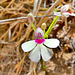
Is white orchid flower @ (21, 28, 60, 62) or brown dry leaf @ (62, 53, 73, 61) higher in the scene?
white orchid flower @ (21, 28, 60, 62)

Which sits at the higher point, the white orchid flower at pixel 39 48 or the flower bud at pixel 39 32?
the flower bud at pixel 39 32

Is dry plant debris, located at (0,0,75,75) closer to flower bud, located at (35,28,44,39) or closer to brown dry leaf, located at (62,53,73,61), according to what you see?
brown dry leaf, located at (62,53,73,61)

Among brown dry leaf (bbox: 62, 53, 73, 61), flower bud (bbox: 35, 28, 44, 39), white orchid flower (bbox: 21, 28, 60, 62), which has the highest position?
flower bud (bbox: 35, 28, 44, 39)

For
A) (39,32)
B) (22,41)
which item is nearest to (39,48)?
(39,32)

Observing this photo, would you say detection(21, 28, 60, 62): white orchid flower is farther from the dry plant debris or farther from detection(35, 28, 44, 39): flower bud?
the dry plant debris

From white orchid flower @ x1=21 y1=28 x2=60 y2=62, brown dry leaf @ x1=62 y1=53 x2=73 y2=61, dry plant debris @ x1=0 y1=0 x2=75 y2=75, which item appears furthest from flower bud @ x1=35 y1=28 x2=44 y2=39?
brown dry leaf @ x1=62 y1=53 x2=73 y2=61

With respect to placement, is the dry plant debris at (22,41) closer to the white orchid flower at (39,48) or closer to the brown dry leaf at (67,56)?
the brown dry leaf at (67,56)

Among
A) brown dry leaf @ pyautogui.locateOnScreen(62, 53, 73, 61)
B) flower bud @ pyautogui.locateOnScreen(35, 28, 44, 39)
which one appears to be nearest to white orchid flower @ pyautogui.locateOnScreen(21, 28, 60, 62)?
flower bud @ pyautogui.locateOnScreen(35, 28, 44, 39)

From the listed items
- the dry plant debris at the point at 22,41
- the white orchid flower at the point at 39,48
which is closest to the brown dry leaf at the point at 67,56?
the dry plant debris at the point at 22,41

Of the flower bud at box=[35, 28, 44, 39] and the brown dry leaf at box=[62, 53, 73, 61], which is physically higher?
the flower bud at box=[35, 28, 44, 39]

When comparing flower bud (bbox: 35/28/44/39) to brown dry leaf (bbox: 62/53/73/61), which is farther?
brown dry leaf (bbox: 62/53/73/61)
